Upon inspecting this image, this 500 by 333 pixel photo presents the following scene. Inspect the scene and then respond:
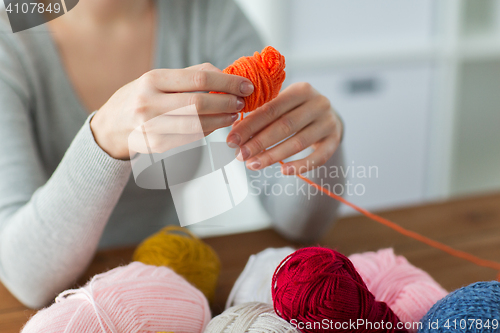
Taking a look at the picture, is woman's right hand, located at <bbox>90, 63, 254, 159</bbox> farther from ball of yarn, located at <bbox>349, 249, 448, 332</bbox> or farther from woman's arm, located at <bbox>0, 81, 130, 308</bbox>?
ball of yarn, located at <bbox>349, 249, 448, 332</bbox>

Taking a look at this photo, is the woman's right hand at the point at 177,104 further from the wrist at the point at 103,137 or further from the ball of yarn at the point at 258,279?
the ball of yarn at the point at 258,279

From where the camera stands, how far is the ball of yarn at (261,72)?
0.29 meters

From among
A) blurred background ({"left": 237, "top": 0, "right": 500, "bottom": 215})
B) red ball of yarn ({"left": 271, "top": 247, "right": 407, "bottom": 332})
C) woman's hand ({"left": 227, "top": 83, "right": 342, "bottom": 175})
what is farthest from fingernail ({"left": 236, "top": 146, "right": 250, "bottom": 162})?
blurred background ({"left": 237, "top": 0, "right": 500, "bottom": 215})

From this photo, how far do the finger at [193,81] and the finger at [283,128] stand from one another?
0.06 metres

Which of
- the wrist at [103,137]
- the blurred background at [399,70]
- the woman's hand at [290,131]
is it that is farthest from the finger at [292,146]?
the blurred background at [399,70]

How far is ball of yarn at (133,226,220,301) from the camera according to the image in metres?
0.40

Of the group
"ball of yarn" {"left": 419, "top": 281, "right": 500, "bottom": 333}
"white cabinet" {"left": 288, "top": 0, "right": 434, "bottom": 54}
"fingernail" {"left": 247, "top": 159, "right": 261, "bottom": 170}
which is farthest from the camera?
"white cabinet" {"left": 288, "top": 0, "right": 434, "bottom": 54}

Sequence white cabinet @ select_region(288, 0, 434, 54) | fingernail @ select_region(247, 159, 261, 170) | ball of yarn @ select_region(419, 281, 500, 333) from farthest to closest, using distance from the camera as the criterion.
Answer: white cabinet @ select_region(288, 0, 434, 54) < fingernail @ select_region(247, 159, 261, 170) < ball of yarn @ select_region(419, 281, 500, 333)

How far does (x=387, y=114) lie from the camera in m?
1.31

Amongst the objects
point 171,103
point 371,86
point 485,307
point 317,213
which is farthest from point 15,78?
point 371,86

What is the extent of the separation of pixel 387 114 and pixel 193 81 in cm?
115

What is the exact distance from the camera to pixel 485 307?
0.24 meters

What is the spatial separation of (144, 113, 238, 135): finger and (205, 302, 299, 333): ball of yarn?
0.43 feet

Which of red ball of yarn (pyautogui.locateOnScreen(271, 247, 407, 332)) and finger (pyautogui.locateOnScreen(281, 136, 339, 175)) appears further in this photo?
finger (pyautogui.locateOnScreen(281, 136, 339, 175))
